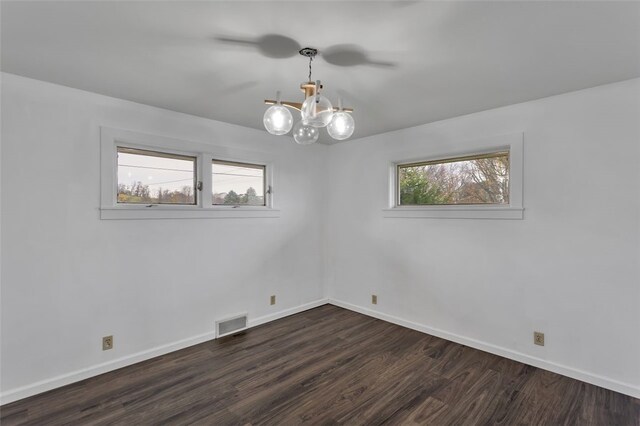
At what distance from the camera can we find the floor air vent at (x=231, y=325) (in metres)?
3.32

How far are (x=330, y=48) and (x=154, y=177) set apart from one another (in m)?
2.12

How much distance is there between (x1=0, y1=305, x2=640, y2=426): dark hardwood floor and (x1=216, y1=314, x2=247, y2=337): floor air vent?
0.18 meters

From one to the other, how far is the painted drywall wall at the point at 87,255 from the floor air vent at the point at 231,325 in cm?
8

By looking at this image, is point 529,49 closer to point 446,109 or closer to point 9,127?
point 446,109

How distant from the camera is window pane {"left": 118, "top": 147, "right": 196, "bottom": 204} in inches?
111

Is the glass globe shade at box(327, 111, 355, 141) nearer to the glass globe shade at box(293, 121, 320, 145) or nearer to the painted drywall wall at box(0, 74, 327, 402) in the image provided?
the glass globe shade at box(293, 121, 320, 145)

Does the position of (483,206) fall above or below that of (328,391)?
above

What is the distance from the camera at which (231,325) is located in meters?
3.42

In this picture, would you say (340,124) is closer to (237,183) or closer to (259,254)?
(237,183)

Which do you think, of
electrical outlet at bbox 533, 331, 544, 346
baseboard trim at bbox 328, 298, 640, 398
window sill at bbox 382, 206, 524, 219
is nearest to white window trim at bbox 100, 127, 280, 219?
window sill at bbox 382, 206, 524, 219

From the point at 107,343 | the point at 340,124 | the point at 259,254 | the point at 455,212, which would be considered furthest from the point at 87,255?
the point at 455,212

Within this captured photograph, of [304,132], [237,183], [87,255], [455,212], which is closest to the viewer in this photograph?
[304,132]

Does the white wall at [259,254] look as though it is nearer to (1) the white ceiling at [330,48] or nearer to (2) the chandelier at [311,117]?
(1) the white ceiling at [330,48]

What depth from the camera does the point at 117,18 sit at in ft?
5.16
